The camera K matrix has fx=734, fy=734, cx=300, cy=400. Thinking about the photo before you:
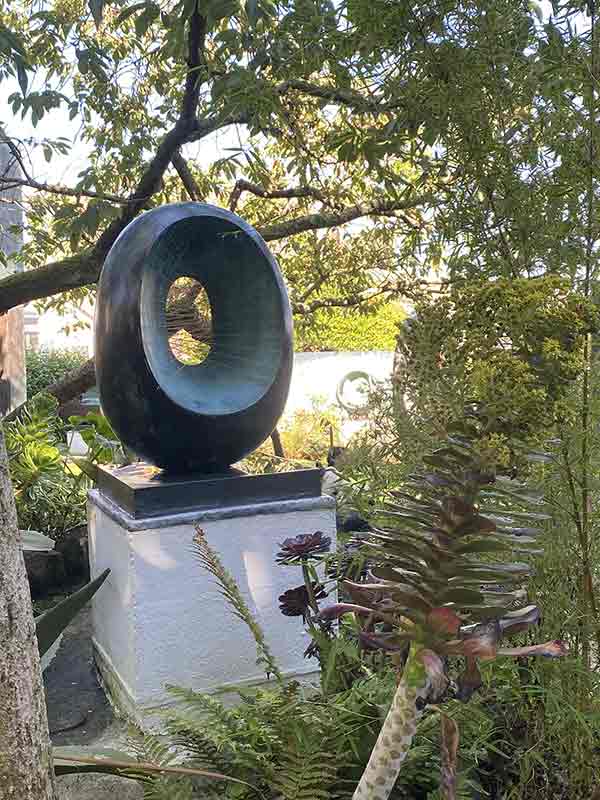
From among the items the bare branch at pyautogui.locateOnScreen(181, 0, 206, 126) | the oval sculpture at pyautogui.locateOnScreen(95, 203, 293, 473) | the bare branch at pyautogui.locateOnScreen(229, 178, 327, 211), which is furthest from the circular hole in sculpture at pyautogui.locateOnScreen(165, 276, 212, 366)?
the oval sculpture at pyautogui.locateOnScreen(95, 203, 293, 473)

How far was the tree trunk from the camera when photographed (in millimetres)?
986

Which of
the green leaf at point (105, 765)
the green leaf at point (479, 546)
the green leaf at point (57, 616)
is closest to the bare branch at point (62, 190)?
the green leaf at point (57, 616)

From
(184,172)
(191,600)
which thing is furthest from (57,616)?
(184,172)

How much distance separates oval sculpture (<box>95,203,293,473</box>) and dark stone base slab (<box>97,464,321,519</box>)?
109 mm

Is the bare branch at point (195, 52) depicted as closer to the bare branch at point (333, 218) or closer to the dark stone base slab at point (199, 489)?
the bare branch at point (333, 218)

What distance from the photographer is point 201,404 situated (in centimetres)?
252

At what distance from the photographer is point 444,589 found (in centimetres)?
105

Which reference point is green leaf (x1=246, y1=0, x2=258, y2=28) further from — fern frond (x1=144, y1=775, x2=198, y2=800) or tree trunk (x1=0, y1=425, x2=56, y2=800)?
fern frond (x1=144, y1=775, x2=198, y2=800)

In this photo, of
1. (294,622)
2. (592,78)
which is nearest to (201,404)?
(294,622)

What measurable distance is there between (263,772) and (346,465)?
811 millimetres

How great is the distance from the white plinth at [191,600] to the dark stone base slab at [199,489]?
0.05m

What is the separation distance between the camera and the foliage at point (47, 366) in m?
12.4

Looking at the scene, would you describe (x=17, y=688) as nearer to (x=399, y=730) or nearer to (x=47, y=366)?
(x=399, y=730)

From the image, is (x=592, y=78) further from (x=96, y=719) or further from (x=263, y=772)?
(x=96, y=719)
